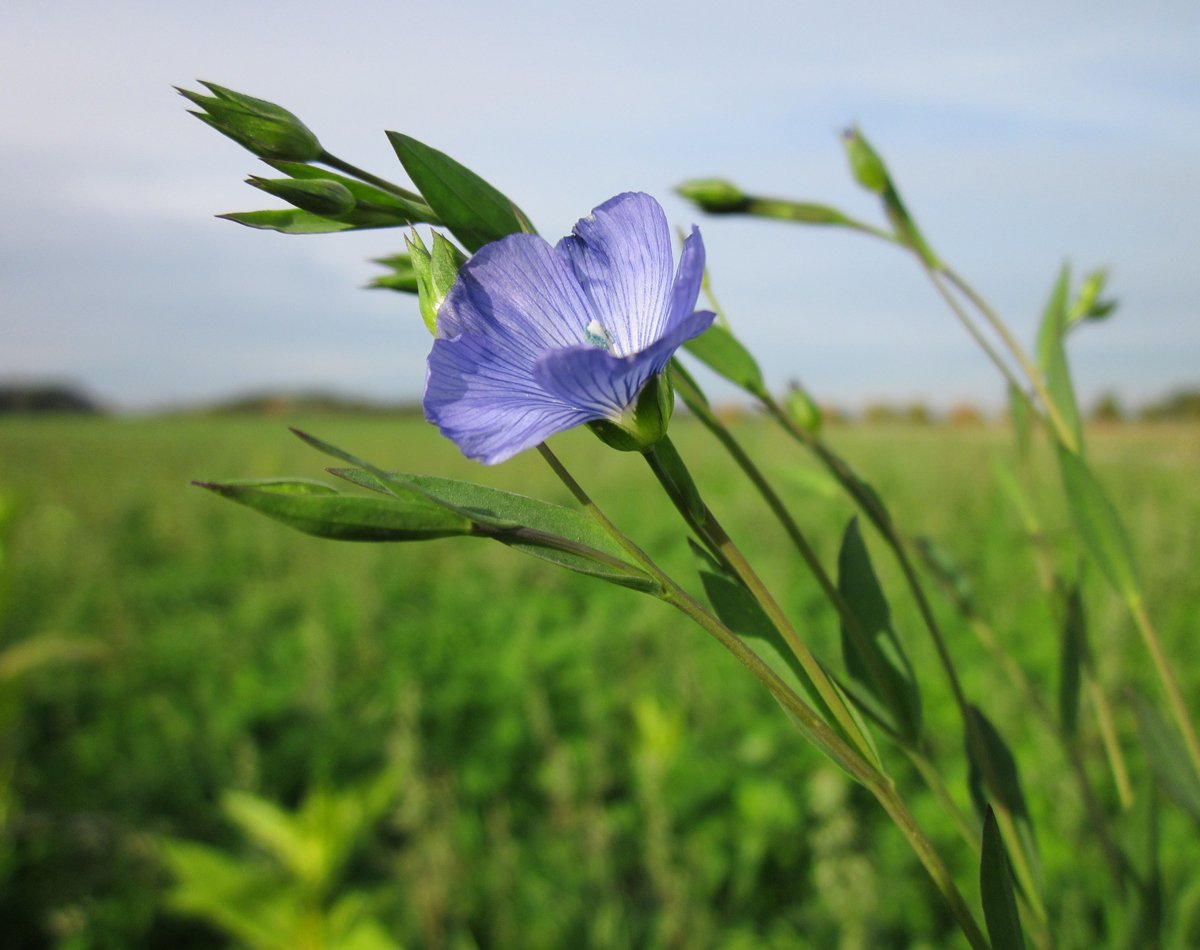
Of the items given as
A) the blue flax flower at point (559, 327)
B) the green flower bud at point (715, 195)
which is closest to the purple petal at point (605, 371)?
the blue flax flower at point (559, 327)

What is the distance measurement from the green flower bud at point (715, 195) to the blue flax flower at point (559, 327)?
0.16 meters

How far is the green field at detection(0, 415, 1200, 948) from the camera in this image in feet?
3.07

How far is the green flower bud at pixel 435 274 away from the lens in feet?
0.80

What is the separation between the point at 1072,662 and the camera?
1.21 feet

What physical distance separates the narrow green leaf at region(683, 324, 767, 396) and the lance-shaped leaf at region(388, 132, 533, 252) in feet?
0.33

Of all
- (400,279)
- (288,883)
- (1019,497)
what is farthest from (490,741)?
(400,279)

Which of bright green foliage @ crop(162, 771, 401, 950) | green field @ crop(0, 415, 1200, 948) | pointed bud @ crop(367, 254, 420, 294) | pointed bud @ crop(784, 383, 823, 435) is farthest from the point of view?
green field @ crop(0, 415, 1200, 948)

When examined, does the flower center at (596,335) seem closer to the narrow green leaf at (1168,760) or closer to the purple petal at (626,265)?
the purple petal at (626,265)

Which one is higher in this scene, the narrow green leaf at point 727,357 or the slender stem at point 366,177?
the slender stem at point 366,177

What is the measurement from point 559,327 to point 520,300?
0.02 m

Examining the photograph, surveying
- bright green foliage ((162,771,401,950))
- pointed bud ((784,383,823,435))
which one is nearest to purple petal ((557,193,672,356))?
pointed bud ((784,383,823,435))

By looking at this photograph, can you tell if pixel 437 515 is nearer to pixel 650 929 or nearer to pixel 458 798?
pixel 650 929

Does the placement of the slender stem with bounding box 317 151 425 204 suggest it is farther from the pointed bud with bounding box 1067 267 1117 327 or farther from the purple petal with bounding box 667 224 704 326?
the pointed bud with bounding box 1067 267 1117 327

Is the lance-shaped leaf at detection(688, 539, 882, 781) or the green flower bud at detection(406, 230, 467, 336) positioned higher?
the green flower bud at detection(406, 230, 467, 336)
